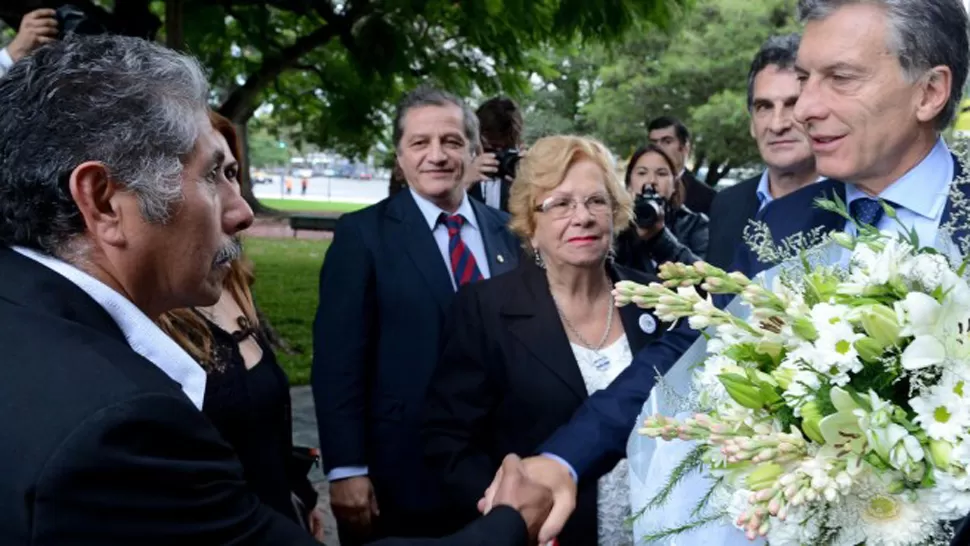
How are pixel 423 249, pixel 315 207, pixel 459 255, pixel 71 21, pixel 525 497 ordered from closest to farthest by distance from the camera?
pixel 525 497 → pixel 423 249 → pixel 459 255 → pixel 71 21 → pixel 315 207

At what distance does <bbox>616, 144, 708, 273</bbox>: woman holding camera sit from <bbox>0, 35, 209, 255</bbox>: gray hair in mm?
2744

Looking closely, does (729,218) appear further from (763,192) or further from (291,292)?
(291,292)

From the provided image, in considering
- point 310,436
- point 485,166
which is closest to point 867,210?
point 485,166

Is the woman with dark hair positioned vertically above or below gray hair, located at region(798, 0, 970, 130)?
below

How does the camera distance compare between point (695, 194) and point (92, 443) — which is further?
point (695, 194)

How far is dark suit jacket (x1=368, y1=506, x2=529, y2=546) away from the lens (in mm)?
2111

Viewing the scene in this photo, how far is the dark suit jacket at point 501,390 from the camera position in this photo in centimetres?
317

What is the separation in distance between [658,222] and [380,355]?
57.3 inches

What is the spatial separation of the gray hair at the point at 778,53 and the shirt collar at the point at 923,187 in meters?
1.84

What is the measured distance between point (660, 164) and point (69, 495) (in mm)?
4670

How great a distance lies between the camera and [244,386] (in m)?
2.77

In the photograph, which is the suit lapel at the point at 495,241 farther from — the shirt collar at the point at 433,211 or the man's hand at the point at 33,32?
the man's hand at the point at 33,32

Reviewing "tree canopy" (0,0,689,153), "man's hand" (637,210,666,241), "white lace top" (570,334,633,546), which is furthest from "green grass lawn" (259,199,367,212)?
"white lace top" (570,334,633,546)

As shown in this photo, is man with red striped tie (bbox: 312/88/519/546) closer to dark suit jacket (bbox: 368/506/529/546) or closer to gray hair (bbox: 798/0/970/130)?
dark suit jacket (bbox: 368/506/529/546)
